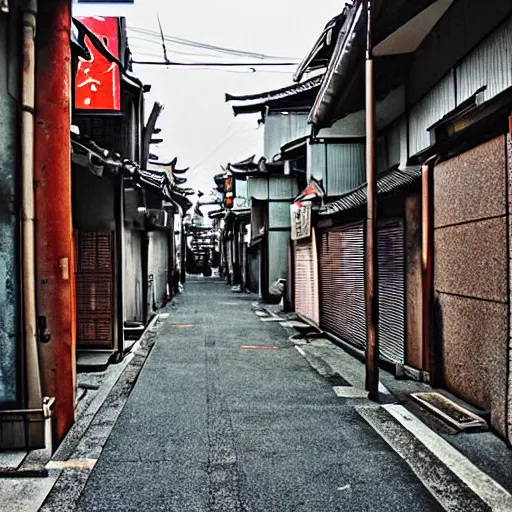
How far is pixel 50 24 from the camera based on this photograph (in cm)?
646

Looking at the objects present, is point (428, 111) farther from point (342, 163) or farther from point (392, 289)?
point (342, 163)

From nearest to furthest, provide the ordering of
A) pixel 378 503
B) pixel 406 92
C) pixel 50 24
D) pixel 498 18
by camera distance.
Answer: pixel 378 503, pixel 50 24, pixel 498 18, pixel 406 92

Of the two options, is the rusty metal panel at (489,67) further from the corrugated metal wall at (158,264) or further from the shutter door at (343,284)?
the corrugated metal wall at (158,264)

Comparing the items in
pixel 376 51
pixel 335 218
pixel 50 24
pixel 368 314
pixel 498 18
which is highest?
pixel 376 51

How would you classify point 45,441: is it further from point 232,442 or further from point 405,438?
point 405,438

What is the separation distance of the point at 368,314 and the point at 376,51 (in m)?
5.44

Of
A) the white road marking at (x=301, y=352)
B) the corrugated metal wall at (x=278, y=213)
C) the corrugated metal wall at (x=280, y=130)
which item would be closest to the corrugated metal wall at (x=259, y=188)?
the corrugated metal wall at (x=278, y=213)

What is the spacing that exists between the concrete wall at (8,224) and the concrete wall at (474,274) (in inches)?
216

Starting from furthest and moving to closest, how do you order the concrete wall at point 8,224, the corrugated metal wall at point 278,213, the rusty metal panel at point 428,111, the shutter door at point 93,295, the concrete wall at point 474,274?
the corrugated metal wall at point 278,213 → the shutter door at point 93,295 → the rusty metal panel at point 428,111 → the concrete wall at point 474,274 → the concrete wall at point 8,224

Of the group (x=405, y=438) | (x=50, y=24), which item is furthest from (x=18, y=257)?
(x=405, y=438)

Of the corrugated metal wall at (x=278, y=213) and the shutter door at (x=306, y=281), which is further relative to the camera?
the corrugated metal wall at (x=278, y=213)

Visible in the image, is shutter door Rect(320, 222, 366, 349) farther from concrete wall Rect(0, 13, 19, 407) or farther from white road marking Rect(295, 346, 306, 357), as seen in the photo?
concrete wall Rect(0, 13, 19, 407)

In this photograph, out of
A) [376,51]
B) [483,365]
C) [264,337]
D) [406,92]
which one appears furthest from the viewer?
[264,337]

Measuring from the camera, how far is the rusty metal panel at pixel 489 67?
7.57 m
